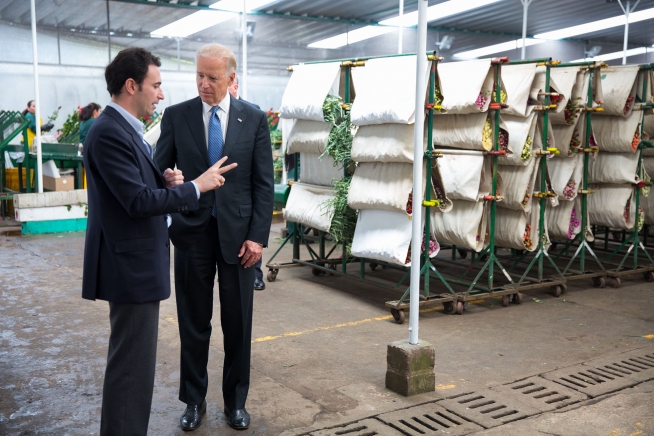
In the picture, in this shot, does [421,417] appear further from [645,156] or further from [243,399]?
[645,156]

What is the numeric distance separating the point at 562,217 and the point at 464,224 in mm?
1474

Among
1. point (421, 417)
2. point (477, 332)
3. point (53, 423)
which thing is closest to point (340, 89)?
point (477, 332)

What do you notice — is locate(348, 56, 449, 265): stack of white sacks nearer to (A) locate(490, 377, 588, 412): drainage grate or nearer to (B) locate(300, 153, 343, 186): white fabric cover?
(B) locate(300, 153, 343, 186): white fabric cover

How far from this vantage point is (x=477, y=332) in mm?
5566

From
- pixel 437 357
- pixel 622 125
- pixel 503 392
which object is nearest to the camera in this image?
pixel 503 392

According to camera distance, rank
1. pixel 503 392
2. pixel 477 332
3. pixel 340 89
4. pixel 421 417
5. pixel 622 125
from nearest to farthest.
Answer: pixel 421 417 → pixel 503 392 → pixel 477 332 → pixel 340 89 → pixel 622 125

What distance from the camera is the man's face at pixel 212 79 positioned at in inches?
136

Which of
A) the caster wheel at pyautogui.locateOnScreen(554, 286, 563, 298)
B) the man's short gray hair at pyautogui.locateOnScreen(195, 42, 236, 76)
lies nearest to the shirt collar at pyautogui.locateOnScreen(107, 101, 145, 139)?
the man's short gray hair at pyautogui.locateOnScreen(195, 42, 236, 76)

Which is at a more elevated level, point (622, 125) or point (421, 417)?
point (622, 125)

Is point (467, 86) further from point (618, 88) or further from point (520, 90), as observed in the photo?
point (618, 88)

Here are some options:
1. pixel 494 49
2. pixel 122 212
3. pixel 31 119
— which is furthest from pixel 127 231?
pixel 494 49

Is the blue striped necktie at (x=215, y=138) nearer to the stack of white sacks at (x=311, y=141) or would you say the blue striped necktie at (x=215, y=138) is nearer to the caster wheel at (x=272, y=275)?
the stack of white sacks at (x=311, y=141)

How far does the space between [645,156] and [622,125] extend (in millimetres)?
1360

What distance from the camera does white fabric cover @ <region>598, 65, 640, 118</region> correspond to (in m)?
7.25
